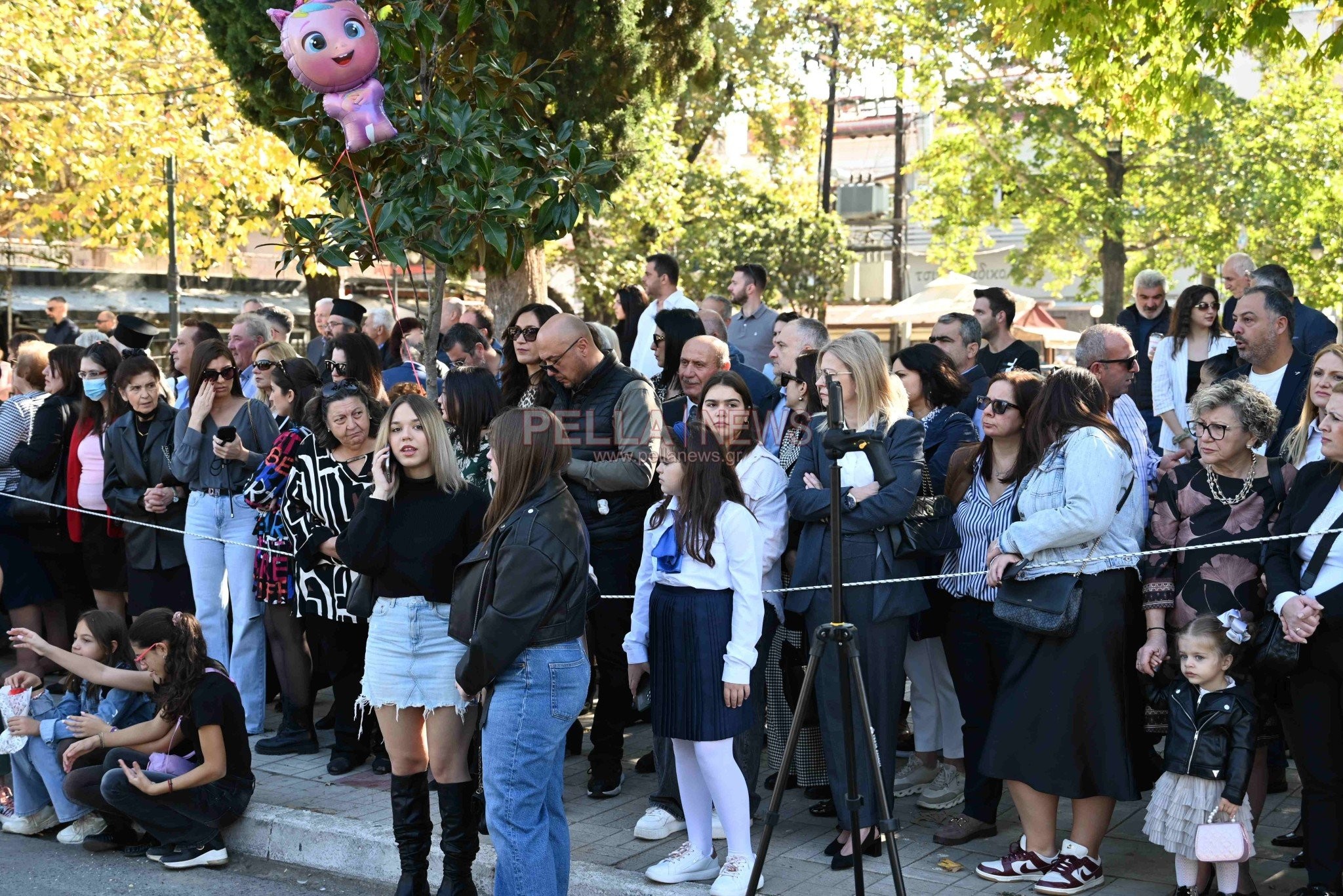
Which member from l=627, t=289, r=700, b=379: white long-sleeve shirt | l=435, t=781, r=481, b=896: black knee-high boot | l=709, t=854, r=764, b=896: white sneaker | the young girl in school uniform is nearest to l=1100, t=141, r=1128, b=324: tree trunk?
l=627, t=289, r=700, b=379: white long-sleeve shirt

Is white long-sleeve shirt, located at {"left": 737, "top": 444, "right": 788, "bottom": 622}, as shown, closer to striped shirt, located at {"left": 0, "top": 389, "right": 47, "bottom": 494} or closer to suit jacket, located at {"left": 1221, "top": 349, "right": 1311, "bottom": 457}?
suit jacket, located at {"left": 1221, "top": 349, "right": 1311, "bottom": 457}

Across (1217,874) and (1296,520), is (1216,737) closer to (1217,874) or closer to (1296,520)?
(1217,874)

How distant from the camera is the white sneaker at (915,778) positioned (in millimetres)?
6250

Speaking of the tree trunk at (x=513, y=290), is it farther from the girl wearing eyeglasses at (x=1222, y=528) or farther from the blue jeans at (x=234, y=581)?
the girl wearing eyeglasses at (x=1222, y=528)

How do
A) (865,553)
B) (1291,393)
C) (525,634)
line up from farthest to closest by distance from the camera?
(1291,393) → (865,553) → (525,634)

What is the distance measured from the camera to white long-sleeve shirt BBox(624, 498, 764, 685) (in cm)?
512

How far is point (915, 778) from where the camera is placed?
6.30 m

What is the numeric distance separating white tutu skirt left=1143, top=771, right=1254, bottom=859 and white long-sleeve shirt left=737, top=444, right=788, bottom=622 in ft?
5.64

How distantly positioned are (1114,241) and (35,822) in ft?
68.4

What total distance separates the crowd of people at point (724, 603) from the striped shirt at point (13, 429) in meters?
1.73

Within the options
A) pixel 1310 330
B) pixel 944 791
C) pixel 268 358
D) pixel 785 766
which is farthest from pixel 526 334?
pixel 1310 330

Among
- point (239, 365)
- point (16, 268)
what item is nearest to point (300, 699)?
point (239, 365)

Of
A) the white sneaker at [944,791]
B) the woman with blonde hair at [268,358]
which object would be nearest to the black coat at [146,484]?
the woman with blonde hair at [268,358]

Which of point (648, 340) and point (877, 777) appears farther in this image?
point (648, 340)
